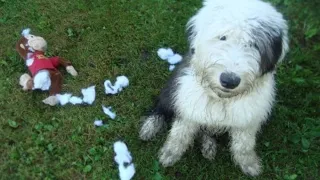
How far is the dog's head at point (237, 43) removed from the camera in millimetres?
2861

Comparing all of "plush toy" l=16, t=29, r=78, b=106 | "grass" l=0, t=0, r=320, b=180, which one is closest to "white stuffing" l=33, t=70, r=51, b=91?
"plush toy" l=16, t=29, r=78, b=106

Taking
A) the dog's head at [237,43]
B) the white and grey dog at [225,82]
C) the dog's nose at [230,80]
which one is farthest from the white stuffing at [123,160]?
the dog's nose at [230,80]

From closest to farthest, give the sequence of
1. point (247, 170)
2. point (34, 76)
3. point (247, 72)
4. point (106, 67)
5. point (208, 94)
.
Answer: point (247, 72), point (208, 94), point (247, 170), point (34, 76), point (106, 67)

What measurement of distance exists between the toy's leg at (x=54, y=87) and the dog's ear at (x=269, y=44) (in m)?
1.87

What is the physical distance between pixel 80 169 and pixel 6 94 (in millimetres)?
975

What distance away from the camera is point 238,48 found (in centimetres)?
290

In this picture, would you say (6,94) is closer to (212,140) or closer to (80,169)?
(80,169)

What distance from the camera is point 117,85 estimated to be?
436 cm

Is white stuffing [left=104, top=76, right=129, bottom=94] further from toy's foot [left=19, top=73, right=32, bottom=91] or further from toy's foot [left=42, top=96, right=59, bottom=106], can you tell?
toy's foot [left=19, top=73, right=32, bottom=91]

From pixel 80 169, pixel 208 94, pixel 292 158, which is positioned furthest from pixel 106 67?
pixel 292 158

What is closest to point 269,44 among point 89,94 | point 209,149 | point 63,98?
point 209,149

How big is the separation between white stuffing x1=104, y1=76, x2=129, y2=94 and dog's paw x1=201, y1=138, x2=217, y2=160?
0.91 m

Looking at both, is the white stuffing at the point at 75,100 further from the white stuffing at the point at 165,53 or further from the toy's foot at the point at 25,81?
the white stuffing at the point at 165,53

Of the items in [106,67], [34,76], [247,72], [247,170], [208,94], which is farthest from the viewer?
[106,67]
